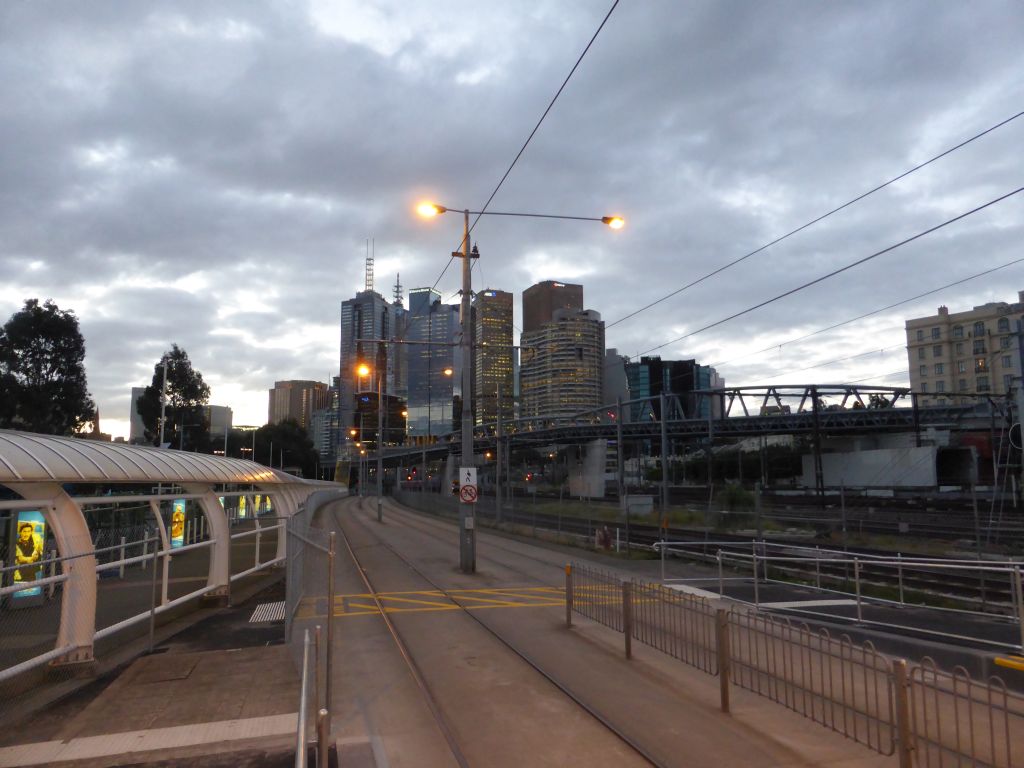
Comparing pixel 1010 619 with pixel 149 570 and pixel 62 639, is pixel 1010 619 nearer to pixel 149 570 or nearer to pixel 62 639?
pixel 62 639

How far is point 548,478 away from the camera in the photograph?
590 feet

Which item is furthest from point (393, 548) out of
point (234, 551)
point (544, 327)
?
point (544, 327)

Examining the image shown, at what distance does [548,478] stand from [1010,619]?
556ft

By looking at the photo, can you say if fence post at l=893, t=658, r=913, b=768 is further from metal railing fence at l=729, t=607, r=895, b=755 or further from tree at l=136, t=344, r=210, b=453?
tree at l=136, t=344, r=210, b=453

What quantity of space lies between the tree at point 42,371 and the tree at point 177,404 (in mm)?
18012

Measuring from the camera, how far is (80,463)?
29.8 ft

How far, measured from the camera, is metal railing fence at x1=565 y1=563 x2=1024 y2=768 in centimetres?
554

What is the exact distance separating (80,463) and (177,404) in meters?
78.8

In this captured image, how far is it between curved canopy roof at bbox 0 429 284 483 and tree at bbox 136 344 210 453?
227 feet

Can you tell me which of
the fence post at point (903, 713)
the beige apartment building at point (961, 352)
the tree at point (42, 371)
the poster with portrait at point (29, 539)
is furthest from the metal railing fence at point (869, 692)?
the beige apartment building at point (961, 352)

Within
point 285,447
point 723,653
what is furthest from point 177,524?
point 285,447

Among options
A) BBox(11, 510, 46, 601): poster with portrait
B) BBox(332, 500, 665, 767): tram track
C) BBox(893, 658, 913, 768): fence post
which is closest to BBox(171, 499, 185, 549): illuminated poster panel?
BBox(11, 510, 46, 601): poster with portrait

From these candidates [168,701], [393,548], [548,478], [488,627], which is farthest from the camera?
[548,478]

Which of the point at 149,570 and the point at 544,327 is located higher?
the point at 544,327
